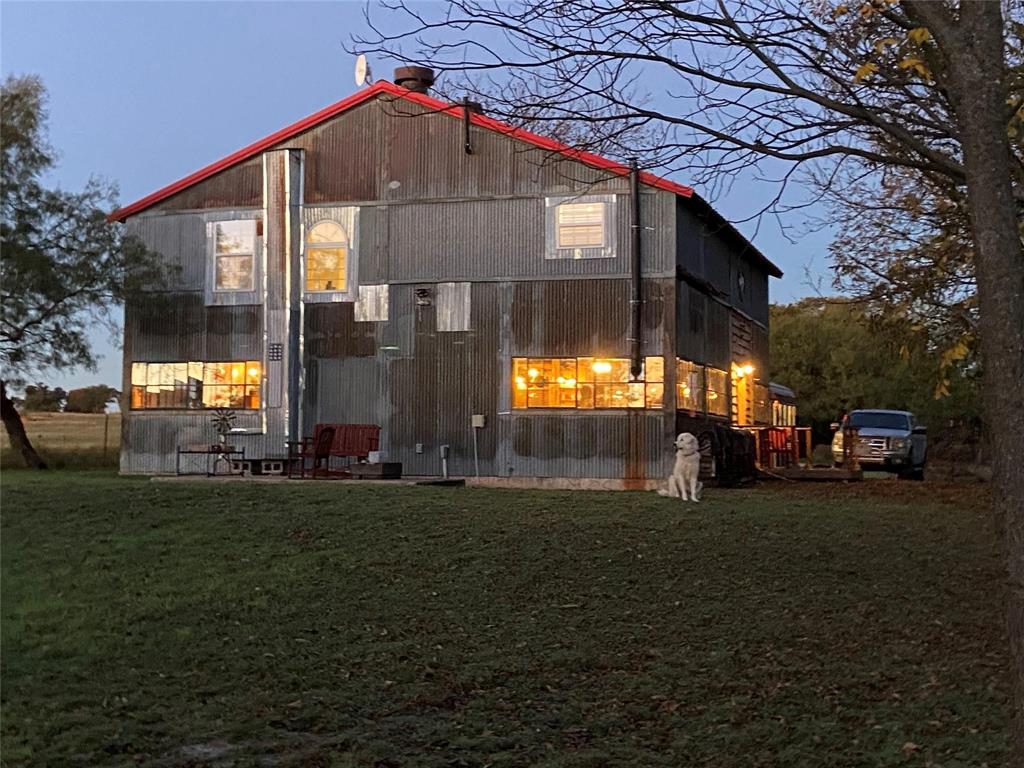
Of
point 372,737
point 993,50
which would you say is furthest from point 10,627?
point 993,50

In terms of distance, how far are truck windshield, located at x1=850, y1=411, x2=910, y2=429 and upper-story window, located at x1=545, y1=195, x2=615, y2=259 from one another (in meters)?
10.5

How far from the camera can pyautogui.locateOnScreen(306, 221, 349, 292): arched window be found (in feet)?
80.8

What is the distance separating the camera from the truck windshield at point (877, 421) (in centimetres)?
3012

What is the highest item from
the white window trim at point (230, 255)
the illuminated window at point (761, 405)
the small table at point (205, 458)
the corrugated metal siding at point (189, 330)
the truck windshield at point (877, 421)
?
the white window trim at point (230, 255)

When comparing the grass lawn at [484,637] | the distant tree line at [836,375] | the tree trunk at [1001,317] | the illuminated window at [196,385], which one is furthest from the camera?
the distant tree line at [836,375]

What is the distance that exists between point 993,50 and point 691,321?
20.2 meters

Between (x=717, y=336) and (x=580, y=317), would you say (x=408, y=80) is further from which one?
(x=717, y=336)

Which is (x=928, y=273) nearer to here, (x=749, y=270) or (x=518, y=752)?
(x=518, y=752)

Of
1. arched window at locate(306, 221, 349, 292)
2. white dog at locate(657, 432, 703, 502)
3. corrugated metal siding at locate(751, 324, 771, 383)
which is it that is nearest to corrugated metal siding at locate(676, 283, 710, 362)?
white dog at locate(657, 432, 703, 502)

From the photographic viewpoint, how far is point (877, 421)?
30312 millimetres

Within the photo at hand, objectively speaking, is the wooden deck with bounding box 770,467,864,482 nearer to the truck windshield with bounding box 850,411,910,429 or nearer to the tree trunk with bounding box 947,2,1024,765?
the truck windshield with bounding box 850,411,910,429

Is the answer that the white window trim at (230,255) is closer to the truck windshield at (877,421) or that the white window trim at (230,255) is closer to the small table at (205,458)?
the small table at (205,458)

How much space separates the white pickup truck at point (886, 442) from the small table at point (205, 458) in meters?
14.6

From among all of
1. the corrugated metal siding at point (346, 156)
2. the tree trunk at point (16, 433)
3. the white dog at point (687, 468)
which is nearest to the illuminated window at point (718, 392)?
the white dog at point (687, 468)
